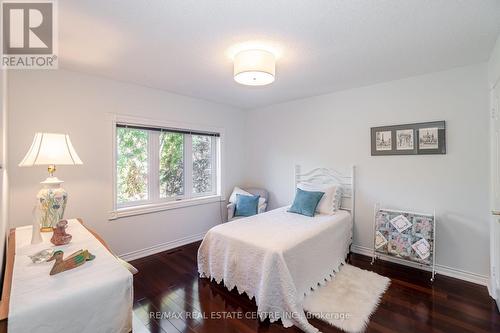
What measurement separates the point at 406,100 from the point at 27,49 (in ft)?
A: 13.1

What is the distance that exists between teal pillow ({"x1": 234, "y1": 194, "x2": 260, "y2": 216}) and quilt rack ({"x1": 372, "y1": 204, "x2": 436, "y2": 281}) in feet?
5.57

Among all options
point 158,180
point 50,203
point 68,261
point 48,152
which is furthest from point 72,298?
point 158,180

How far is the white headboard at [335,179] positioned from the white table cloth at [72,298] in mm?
2992

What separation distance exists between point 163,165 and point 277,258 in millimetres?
2331

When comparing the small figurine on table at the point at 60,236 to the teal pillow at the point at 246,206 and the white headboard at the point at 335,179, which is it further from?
the white headboard at the point at 335,179

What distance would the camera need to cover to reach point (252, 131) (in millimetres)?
4582

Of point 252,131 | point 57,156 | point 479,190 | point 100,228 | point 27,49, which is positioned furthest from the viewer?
point 252,131

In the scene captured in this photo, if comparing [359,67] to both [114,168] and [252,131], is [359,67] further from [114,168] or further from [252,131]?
[114,168]

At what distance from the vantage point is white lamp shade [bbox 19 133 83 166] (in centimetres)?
180

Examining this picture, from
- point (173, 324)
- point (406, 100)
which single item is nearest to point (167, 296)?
point (173, 324)

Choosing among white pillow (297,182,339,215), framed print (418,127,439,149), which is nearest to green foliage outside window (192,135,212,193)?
white pillow (297,182,339,215)

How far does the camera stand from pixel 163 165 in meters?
3.54

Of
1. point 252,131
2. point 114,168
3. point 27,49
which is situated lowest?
point 114,168

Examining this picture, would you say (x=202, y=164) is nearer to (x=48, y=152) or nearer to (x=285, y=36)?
(x=48, y=152)
